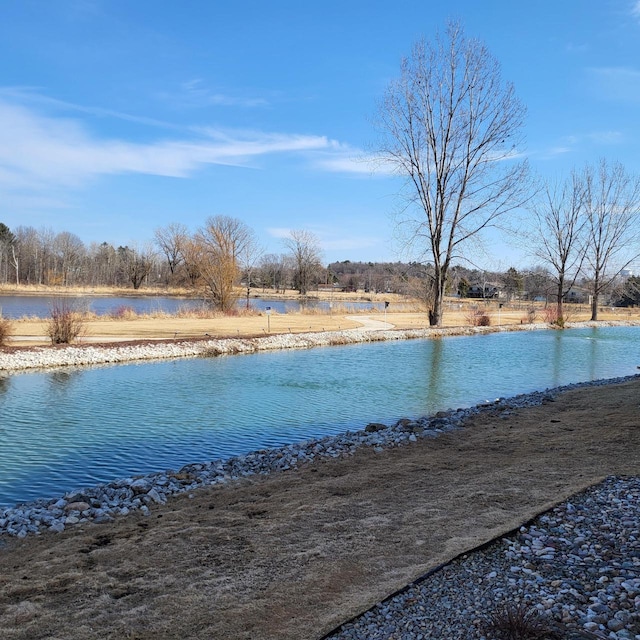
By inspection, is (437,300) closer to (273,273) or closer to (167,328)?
(167,328)

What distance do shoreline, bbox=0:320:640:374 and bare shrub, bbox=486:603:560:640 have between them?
16.8 m

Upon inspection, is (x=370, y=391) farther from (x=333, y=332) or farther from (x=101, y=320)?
(x=101, y=320)

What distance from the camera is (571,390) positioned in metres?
14.4

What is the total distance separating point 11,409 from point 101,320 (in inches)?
782

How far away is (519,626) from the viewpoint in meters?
3.17

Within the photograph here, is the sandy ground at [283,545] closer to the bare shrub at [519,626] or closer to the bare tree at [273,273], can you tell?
the bare shrub at [519,626]

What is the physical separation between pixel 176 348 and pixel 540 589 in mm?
18703

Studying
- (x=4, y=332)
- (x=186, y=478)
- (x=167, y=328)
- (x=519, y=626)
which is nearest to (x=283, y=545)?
(x=519, y=626)

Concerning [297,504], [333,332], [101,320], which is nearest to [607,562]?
[297,504]

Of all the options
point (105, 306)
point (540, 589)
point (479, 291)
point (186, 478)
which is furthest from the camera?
point (479, 291)

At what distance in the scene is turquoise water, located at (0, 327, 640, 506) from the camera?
8898mm

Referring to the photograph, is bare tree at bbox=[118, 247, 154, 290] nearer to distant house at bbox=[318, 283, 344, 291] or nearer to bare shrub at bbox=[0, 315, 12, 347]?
distant house at bbox=[318, 283, 344, 291]

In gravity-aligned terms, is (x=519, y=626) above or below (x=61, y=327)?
below

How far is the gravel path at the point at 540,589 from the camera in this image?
3.30 meters
